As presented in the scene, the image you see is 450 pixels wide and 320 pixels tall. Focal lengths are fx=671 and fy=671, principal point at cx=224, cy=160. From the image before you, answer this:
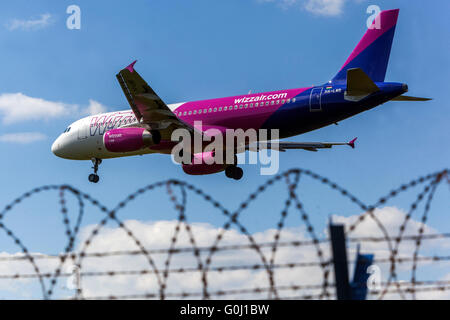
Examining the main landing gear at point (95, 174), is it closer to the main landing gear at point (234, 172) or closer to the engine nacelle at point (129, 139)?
the engine nacelle at point (129, 139)

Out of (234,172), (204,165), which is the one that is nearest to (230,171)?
(234,172)

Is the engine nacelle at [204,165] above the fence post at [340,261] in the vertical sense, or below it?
above

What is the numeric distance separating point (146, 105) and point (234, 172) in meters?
6.53

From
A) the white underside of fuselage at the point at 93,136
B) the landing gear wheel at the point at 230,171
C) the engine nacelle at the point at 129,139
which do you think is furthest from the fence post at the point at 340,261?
the landing gear wheel at the point at 230,171

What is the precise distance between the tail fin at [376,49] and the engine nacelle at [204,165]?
7.39 m

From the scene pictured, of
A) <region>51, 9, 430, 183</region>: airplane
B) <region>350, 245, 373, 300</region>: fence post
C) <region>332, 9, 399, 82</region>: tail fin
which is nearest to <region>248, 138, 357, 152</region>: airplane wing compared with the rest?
<region>51, 9, 430, 183</region>: airplane

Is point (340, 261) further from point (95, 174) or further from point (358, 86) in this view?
point (95, 174)

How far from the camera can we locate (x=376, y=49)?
31.6 m

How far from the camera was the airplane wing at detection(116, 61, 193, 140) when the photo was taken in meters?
29.2

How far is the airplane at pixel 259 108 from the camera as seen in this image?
28.9m

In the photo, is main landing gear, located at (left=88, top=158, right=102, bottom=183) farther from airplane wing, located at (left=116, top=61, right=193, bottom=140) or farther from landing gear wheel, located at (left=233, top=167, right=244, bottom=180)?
landing gear wheel, located at (left=233, top=167, right=244, bottom=180)

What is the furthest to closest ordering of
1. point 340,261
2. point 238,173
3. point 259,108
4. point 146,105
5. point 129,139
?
point 238,173 → point 129,139 → point 259,108 → point 146,105 → point 340,261
